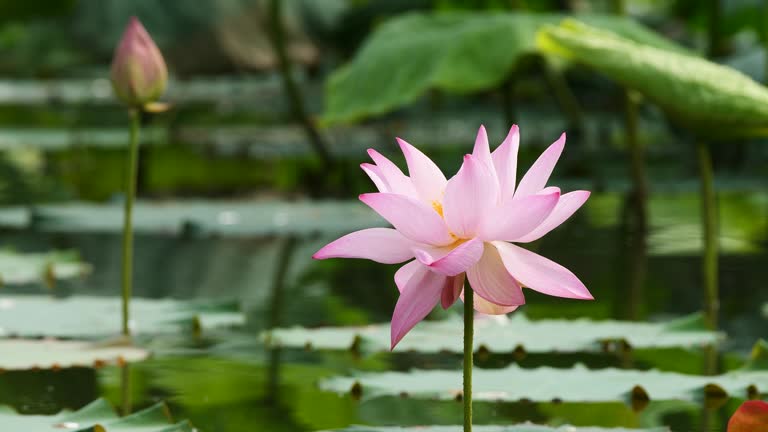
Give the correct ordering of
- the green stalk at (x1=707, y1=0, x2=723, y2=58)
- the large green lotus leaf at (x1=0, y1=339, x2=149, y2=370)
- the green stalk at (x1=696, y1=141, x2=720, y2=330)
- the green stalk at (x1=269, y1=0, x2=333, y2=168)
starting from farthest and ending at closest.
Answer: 1. the green stalk at (x1=707, y1=0, x2=723, y2=58)
2. the green stalk at (x1=269, y1=0, x2=333, y2=168)
3. the green stalk at (x1=696, y1=141, x2=720, y2=330)
4. the large green lotus leaf at (x1=0, y1=339, x2=149, y2=370)

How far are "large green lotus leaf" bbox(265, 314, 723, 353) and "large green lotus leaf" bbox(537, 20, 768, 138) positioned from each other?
357 millimetres

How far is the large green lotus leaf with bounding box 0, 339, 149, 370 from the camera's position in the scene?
69.2 inches

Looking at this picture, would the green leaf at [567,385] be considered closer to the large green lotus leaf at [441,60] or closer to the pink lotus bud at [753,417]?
the pink lotus bud at [753,417]

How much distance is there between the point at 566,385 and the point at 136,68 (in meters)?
0.77

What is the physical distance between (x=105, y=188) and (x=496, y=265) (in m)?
4.42

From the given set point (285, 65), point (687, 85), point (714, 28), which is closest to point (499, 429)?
point (687, 85)

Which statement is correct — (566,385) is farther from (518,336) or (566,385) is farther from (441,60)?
(441,60)

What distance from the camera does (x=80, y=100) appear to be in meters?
12.1

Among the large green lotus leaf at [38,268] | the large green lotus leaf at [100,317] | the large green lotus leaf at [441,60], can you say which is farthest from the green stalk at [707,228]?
the large green lotus leaf at [38,268]

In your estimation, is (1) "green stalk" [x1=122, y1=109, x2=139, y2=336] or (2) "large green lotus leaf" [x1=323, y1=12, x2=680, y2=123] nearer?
(1) "green stalk" [x1=122, y1=109, x2=139, y2=336]

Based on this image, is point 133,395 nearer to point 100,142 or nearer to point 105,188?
point 105,188

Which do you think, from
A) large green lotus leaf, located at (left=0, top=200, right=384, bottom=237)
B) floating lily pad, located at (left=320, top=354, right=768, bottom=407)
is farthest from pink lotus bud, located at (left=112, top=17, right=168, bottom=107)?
large green lotus leaf, located at (left=0, top=200, right=384, bottom=237)

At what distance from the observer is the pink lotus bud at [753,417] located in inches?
39.9

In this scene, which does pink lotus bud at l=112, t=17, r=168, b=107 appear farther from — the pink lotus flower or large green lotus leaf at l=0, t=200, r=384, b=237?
large green lotus leaf at l=0, t=200, r=384, b=237
